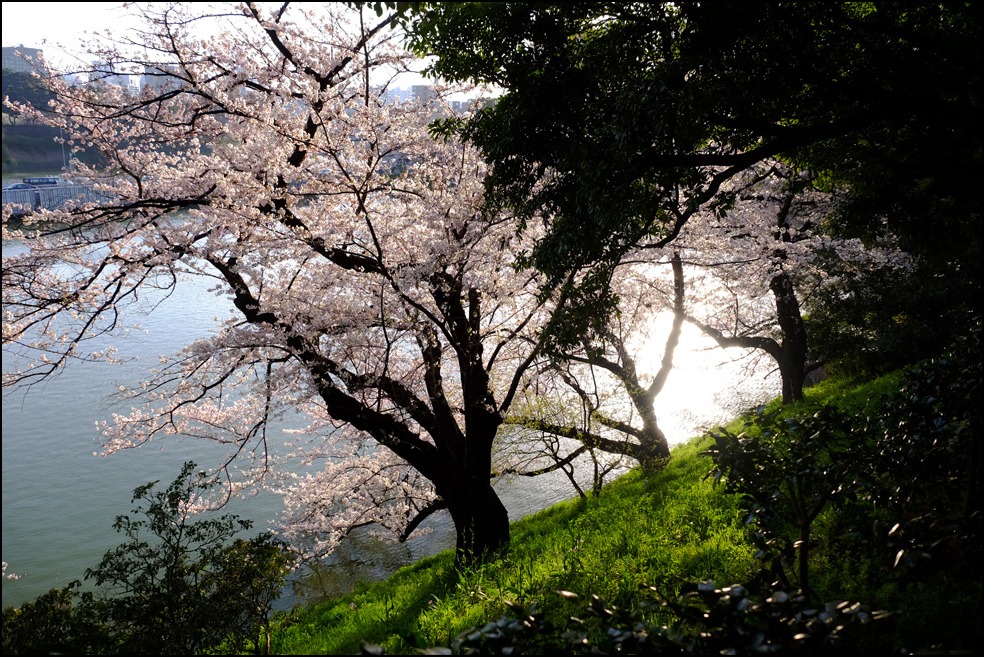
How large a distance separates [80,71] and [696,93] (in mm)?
7283

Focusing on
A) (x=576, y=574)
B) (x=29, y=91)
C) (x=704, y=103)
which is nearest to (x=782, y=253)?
(x=576, y=574)

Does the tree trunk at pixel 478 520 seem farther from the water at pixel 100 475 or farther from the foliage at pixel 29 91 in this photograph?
the foliage at pixel 29 91

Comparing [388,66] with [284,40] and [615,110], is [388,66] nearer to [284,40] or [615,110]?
[284,40]

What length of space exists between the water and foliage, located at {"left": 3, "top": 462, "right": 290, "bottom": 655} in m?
6.26

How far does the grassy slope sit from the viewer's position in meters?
4.64

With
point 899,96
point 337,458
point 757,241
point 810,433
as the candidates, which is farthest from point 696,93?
point 337,458

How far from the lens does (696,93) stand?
3850 mm

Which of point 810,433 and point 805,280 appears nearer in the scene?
point 810,433

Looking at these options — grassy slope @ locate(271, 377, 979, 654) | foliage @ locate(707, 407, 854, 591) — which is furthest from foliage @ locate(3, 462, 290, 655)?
foliage @ locate(707, 407, 854, 591)

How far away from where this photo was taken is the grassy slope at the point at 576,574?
464 centimetres

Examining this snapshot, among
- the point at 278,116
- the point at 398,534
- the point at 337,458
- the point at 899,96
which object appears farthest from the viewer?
the point at 337,458

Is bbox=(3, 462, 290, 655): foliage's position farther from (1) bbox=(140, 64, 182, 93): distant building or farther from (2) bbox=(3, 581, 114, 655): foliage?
(1) bbox=(140, 64, 182, 93): distant building

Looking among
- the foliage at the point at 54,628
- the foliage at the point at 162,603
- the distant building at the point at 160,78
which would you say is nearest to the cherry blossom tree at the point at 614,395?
the foliage at the point at 162,603

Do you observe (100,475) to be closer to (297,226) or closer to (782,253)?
(297,226)
